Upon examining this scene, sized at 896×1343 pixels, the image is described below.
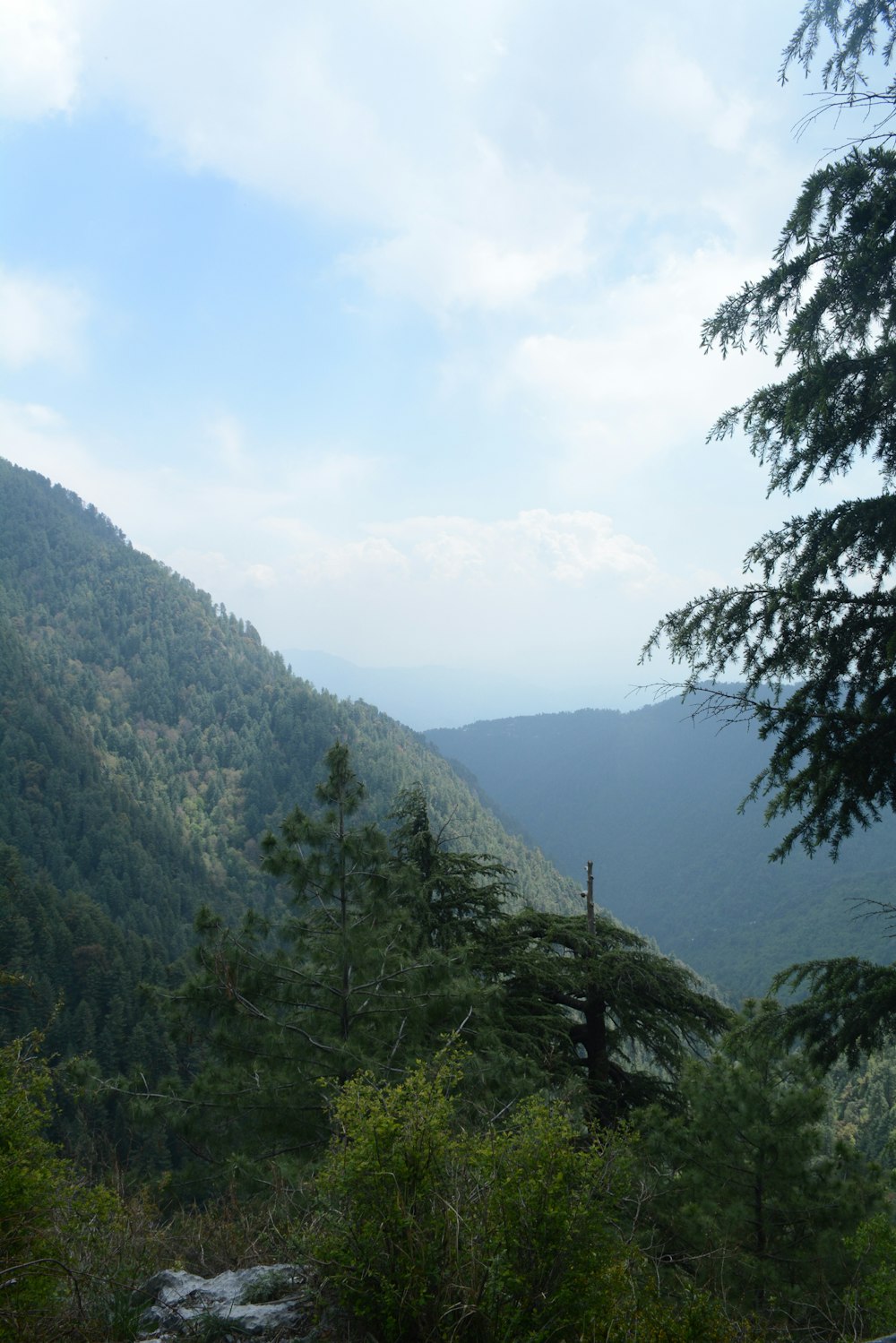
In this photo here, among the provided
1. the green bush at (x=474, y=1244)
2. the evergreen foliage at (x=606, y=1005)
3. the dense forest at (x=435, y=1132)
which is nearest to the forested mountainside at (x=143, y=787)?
the dense forest at (x=435, y=1132)

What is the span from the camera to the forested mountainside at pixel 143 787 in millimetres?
57000

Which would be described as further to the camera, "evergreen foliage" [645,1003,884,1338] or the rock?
"evergreen foliage" [645,1003,884,1338]

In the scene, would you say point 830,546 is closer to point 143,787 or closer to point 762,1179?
point 762,1179

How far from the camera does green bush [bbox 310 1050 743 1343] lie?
272cm

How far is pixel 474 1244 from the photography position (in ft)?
9.24

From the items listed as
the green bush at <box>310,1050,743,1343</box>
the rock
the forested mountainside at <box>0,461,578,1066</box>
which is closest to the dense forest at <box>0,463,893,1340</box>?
the green bush at <box>310,1050,743,1343</box>

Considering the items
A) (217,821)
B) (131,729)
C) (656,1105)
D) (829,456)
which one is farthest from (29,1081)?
(131,729)

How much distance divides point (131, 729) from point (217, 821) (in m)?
31.9

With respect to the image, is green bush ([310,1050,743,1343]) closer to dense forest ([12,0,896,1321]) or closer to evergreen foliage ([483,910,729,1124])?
dense forest ([12,0,896,1321])

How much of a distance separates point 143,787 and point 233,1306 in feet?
447

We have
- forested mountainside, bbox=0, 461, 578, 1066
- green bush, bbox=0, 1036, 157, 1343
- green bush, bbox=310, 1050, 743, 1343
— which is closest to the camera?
green bush, bbox=310, 1050, 743, 1343

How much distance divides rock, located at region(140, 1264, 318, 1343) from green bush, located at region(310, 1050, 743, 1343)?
A: 0.93ft

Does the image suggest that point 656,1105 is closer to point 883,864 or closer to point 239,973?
point 239,973

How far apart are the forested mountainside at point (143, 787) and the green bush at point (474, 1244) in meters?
37.7
